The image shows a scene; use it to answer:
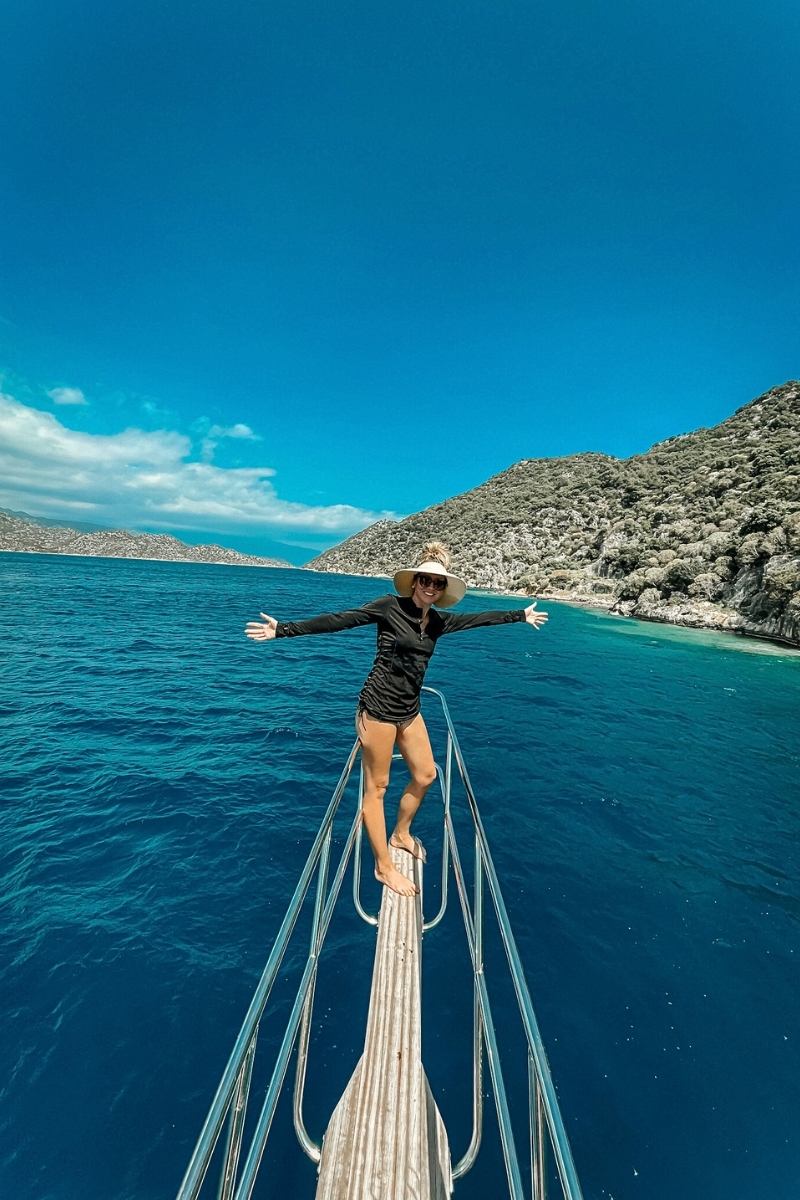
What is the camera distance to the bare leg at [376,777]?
383cm

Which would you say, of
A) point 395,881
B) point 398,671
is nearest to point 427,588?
point 398,671

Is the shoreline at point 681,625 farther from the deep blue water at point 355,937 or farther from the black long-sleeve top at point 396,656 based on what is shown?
the black long-sleeve top at point 396,656

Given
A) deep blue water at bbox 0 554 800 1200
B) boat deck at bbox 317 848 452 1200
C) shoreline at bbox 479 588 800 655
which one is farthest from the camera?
shoreline at bbox 479 588 800 655

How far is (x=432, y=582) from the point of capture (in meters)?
3.73

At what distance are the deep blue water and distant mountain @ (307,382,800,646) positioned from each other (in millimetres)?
29463

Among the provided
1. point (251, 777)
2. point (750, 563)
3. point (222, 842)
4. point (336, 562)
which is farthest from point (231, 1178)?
point (336, 562)

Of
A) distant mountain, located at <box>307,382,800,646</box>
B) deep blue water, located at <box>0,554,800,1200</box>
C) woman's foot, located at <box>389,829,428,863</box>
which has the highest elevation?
distant mountain, located at <box>307,382,800,646</box>

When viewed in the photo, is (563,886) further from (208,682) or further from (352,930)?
(208,682)

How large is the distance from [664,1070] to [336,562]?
6911 inches

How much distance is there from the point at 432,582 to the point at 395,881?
266cm

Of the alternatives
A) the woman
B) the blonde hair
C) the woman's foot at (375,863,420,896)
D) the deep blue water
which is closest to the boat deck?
the woman's foot at (375,863,420,896)

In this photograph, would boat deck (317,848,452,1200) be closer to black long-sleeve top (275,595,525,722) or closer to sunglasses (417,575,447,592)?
black long-sleeve top (275,595,525,722)

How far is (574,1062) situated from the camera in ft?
12.8

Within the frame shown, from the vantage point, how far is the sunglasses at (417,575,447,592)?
372cm
